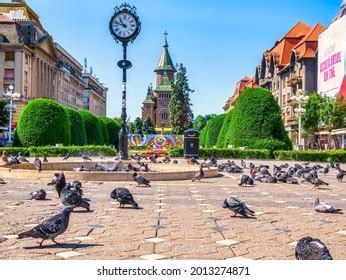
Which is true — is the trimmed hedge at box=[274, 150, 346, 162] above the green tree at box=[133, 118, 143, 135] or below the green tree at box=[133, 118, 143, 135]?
below

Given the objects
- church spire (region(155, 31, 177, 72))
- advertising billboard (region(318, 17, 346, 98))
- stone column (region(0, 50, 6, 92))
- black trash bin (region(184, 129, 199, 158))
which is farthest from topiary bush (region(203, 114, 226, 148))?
church spire (region(155, 31, 177, 72))

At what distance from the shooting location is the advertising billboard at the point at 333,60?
172 ft

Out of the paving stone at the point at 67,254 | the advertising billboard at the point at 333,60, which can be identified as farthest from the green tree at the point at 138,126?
the paving stone at the point at 67,254

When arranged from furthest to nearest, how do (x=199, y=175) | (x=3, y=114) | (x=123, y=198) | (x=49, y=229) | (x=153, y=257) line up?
(x=3, y=114), (x=199, y=175), (x=123, y=198), (x=49, y=229), (x=153, y=257)

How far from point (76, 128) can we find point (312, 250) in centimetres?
5135

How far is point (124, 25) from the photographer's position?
26062 mm

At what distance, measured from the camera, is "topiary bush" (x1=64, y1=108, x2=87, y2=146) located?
54.4m

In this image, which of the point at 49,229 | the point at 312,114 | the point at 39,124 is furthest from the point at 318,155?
the point at 49,229

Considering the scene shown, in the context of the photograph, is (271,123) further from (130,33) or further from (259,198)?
(259,198)

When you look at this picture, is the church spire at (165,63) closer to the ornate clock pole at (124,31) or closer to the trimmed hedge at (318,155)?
the trimmed hedge at (318,155)

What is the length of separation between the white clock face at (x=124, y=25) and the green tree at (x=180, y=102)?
72.7 m

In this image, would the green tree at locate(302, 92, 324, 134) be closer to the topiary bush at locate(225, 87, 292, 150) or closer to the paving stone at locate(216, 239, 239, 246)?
the topiary bush at locate(225, 87, 292, 150)

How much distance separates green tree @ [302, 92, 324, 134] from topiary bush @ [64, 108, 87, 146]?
79.3 ft

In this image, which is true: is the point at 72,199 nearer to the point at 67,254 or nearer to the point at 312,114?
the point at 67,254
